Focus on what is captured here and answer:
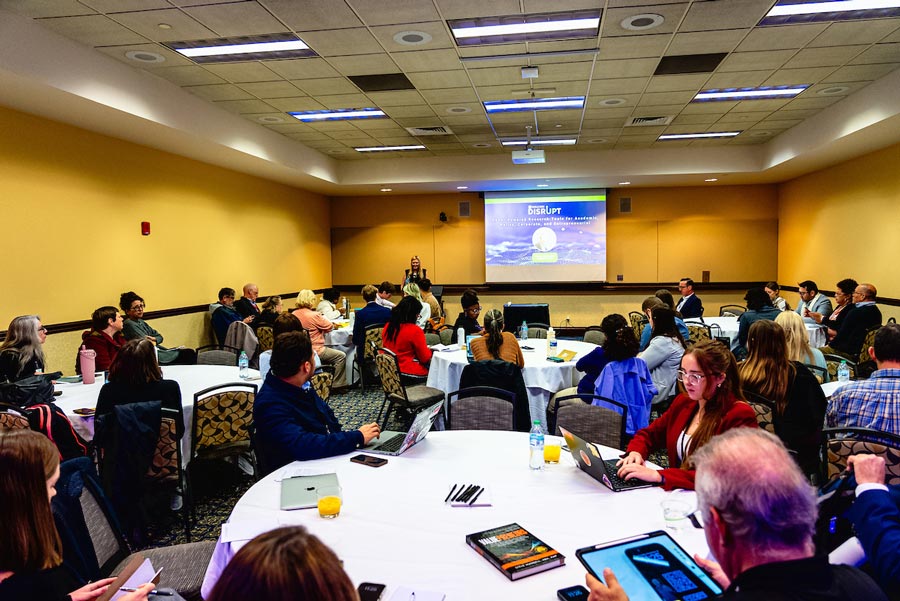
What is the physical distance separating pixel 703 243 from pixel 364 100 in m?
8.45

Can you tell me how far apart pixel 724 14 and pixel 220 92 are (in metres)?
5.36

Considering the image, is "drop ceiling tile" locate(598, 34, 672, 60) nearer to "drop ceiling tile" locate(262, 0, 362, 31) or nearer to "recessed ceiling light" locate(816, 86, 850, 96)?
"drop ceiling tile" locate(262, 0, 362, 31)

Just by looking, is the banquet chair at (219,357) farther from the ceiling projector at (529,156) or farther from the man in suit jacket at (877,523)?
the man in suit jacket at (877,523)

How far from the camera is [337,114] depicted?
7824mm

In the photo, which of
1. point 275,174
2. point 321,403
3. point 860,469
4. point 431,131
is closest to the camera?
point 860,469

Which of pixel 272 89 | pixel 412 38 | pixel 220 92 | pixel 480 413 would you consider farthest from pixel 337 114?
pixel 480 413

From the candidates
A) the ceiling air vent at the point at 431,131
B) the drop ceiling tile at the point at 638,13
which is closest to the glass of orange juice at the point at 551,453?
the drop ceiling tile at the point at 638,13

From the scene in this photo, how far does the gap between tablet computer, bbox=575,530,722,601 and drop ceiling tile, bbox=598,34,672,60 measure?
4710 millimetres

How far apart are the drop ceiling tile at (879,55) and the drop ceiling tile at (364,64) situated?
15.4ft

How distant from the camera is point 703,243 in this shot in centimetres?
1227

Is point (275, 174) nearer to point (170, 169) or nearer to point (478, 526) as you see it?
point (170, 169)

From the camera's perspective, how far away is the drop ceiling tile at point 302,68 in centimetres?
565

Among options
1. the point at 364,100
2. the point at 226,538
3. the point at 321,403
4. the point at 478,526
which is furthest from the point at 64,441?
the point at 364,100

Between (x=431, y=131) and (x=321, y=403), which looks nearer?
(x=321, y=403)
